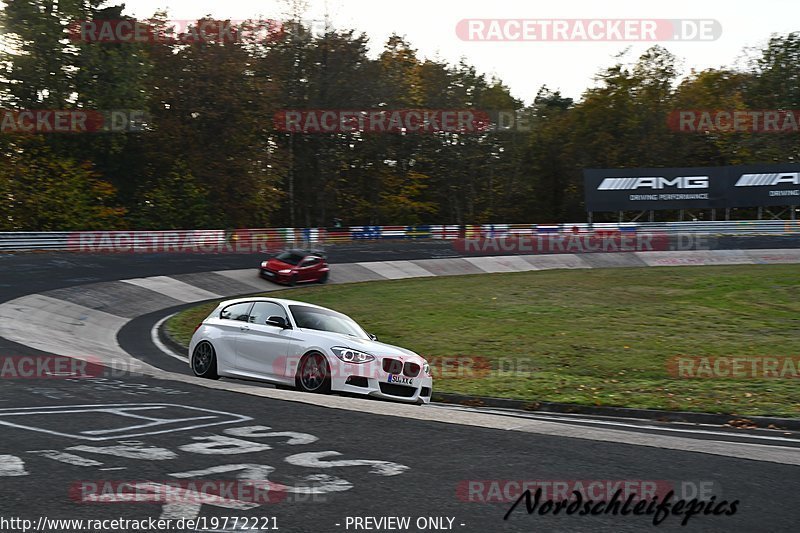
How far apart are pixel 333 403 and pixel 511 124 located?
65844 mm

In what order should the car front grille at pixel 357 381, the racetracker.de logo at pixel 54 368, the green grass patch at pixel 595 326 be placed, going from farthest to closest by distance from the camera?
the green grass patch at pixel 595 326
the racetracker.de logo at pixel 54 368
the car front grille at pixel 357 381

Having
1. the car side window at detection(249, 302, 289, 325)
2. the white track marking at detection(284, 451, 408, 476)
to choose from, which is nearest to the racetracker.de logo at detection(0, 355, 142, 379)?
the car side window at detection(249, 302, 289, 325)

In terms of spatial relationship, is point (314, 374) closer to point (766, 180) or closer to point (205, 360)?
point (205, 360)

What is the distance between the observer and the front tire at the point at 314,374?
1215 cm

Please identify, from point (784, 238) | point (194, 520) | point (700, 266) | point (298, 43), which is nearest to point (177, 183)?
point (298, 43)

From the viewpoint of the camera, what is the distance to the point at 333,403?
1035 centimetres

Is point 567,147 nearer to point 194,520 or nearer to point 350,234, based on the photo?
point 350,234

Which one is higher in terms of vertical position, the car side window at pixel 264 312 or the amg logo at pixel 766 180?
the amg logo at pixel 766 180

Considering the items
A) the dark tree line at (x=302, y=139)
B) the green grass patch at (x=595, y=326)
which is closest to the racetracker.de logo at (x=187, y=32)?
the dark tree line at (x=302, y=139)

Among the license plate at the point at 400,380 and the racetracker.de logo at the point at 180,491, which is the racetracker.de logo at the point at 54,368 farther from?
the racetracker.de logo at the point at 180,491

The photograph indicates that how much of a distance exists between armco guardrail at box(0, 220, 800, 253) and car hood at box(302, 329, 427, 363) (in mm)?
30327

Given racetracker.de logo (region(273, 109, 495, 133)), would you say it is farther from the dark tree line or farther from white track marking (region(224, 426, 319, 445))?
white track marking (region(224, 426, 319, 445))

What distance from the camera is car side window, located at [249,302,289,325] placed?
1340cm

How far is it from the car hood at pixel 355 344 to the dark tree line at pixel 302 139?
126 ft
